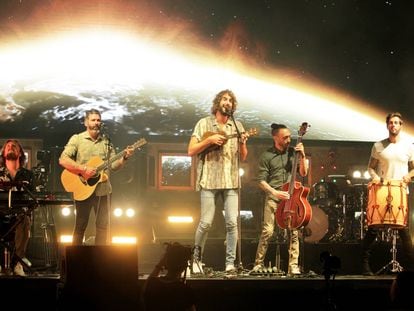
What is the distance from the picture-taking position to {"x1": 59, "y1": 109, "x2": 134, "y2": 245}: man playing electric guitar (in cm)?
912

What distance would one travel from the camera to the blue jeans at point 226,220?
877 cm

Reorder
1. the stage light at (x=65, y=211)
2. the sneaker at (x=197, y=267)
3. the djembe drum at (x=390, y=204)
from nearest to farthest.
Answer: the sneaker at (x=197, y=267) → the djembe drum at (x=390, y=204) → the stage light at (x=65, y=211)

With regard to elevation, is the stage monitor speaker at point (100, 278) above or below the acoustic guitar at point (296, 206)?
below

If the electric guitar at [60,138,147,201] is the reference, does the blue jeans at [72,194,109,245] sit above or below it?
below

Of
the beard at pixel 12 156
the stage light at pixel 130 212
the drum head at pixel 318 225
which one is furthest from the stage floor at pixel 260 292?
the stage light at pixel 130 212

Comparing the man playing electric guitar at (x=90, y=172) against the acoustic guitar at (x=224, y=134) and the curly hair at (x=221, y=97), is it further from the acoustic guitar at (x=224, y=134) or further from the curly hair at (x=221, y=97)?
the curly hair at (x=221, y=97)

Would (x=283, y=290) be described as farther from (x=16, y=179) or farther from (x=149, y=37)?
(x=149, y=37)

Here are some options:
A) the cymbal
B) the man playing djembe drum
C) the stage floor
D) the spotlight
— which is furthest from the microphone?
the spotlight

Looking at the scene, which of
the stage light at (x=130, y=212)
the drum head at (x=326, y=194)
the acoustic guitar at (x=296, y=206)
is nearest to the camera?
the acoustic guitar at (x=296, y=206)

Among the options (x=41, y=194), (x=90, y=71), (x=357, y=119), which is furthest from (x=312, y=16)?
(x=41, y=194)

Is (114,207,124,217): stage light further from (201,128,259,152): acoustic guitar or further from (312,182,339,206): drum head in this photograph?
(201,128,259,152): acoustic guitar

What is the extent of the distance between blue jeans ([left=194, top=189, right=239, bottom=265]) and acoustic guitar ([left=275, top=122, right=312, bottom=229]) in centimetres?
81

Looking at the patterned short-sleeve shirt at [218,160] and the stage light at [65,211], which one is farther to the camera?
the stage light at [65,211]

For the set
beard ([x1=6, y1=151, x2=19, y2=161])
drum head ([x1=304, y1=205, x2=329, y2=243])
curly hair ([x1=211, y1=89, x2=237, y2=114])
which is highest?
curly hair ([x1=211, y1=89, x2=237, y2=114])
